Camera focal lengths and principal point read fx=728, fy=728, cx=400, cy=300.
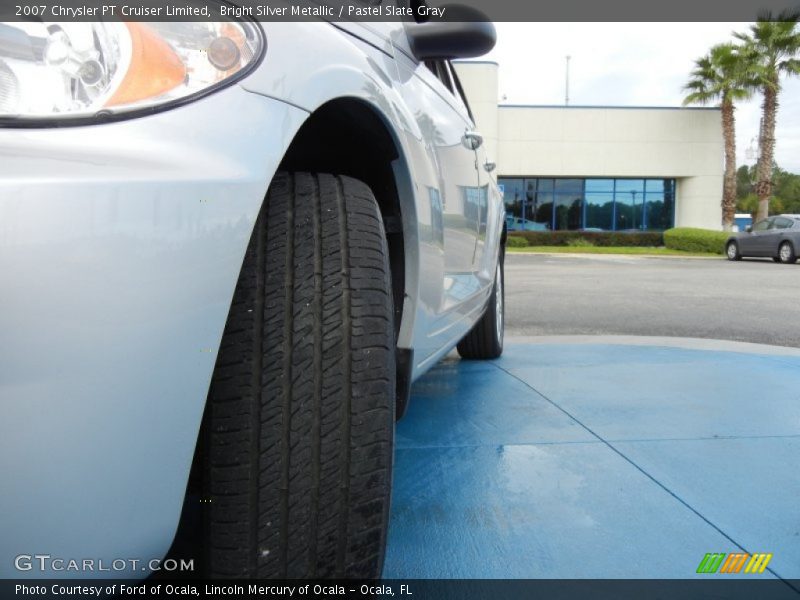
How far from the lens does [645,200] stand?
3152 cm

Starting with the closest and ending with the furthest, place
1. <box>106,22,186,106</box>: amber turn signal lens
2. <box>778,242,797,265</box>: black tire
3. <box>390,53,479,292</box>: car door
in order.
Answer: <box>106,22,186,106</box>: amber turn signal lens, <box>390,53,479,292</box>: car door, <box>778,242,797,265</box>: black tire

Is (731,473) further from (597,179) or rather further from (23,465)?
(597,179)

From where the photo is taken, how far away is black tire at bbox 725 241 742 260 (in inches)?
806

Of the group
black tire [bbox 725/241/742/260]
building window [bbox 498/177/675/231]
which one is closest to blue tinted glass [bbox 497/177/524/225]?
building window [bbox 498/177/675/231]

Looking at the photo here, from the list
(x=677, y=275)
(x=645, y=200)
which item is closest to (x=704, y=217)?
(x=645, y=200)

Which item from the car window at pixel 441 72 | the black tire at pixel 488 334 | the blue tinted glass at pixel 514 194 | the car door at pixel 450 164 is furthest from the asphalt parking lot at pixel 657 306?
the blue tinted glass at pixel 514 194

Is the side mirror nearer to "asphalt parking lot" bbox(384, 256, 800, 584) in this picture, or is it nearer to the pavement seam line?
"asphalt parking lot" bbox(384, 256, 800, 584)

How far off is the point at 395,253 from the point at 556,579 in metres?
0.85

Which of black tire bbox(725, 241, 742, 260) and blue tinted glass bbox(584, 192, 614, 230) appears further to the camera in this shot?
blue tinted glass bbox(584, 192, 614, 230)

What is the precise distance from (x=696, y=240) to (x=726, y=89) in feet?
25.8

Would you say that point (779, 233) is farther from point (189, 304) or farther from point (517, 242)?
point (189, 304)

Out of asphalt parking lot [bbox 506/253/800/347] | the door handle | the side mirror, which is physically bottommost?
asphalt parking lot [bbox 506/253/800/347]

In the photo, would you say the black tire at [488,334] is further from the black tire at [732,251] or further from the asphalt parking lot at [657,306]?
the black tire at [732,251]

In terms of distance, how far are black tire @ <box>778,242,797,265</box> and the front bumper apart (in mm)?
19986
